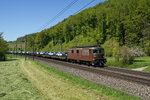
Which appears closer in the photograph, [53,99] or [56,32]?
[53,99]

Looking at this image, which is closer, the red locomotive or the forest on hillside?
the red locomotive

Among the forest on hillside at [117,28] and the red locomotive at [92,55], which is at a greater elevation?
the forest on hillside at [117,28]

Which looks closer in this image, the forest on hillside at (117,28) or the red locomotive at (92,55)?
the red locomotive at (92,55)

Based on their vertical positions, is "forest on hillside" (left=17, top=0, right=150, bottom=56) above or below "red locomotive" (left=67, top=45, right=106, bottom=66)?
above

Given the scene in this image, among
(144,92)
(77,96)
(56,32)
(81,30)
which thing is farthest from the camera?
(56,32)

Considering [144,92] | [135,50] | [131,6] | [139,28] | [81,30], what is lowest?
[144,92]

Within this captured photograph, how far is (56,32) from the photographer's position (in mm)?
105000

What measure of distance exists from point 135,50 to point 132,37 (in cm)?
2019

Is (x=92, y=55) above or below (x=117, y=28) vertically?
below

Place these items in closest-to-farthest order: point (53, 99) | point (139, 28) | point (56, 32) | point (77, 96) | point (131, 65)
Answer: point (53, 99), point (77, 96), point (131, 65), point (139, 28), point (56, 32)

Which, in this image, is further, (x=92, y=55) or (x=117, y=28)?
(x=117, y=28)

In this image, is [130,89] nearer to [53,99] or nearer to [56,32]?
[53,99]

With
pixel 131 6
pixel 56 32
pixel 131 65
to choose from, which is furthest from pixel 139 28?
pixel 56 32

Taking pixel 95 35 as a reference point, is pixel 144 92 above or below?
below
